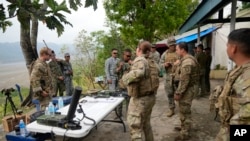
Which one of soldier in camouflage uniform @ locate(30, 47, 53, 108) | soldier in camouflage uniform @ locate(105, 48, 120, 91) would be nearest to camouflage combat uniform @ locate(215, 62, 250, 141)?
soldier in camouflage uniform @ locate(30, 47, 53, 108)

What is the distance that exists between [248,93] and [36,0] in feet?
4.73

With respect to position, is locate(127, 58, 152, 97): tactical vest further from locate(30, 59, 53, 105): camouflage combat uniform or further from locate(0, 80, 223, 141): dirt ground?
locate(30, 59, 53, 105): camouflage combat uniform

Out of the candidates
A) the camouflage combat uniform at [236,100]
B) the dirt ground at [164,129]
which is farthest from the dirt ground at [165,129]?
the camouflage combat uniform at [236,100]

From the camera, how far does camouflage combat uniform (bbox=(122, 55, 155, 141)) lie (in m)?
3.09

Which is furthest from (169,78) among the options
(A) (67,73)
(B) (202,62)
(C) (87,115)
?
(A) (67,73)

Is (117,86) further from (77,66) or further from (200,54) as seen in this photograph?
(77,66)

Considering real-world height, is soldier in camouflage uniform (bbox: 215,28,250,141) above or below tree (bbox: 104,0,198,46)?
below

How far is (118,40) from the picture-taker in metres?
17.0

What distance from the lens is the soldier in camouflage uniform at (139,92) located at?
308 centimetres

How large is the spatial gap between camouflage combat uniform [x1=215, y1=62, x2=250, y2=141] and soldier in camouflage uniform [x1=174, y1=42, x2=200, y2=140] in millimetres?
1866

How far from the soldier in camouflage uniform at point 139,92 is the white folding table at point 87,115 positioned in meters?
0.49

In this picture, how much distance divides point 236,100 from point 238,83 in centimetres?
14

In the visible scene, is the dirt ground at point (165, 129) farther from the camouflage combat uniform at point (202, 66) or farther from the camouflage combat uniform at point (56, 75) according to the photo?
the camouflage combat uniform at point (56, 75)

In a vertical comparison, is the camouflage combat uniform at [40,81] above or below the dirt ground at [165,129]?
above
